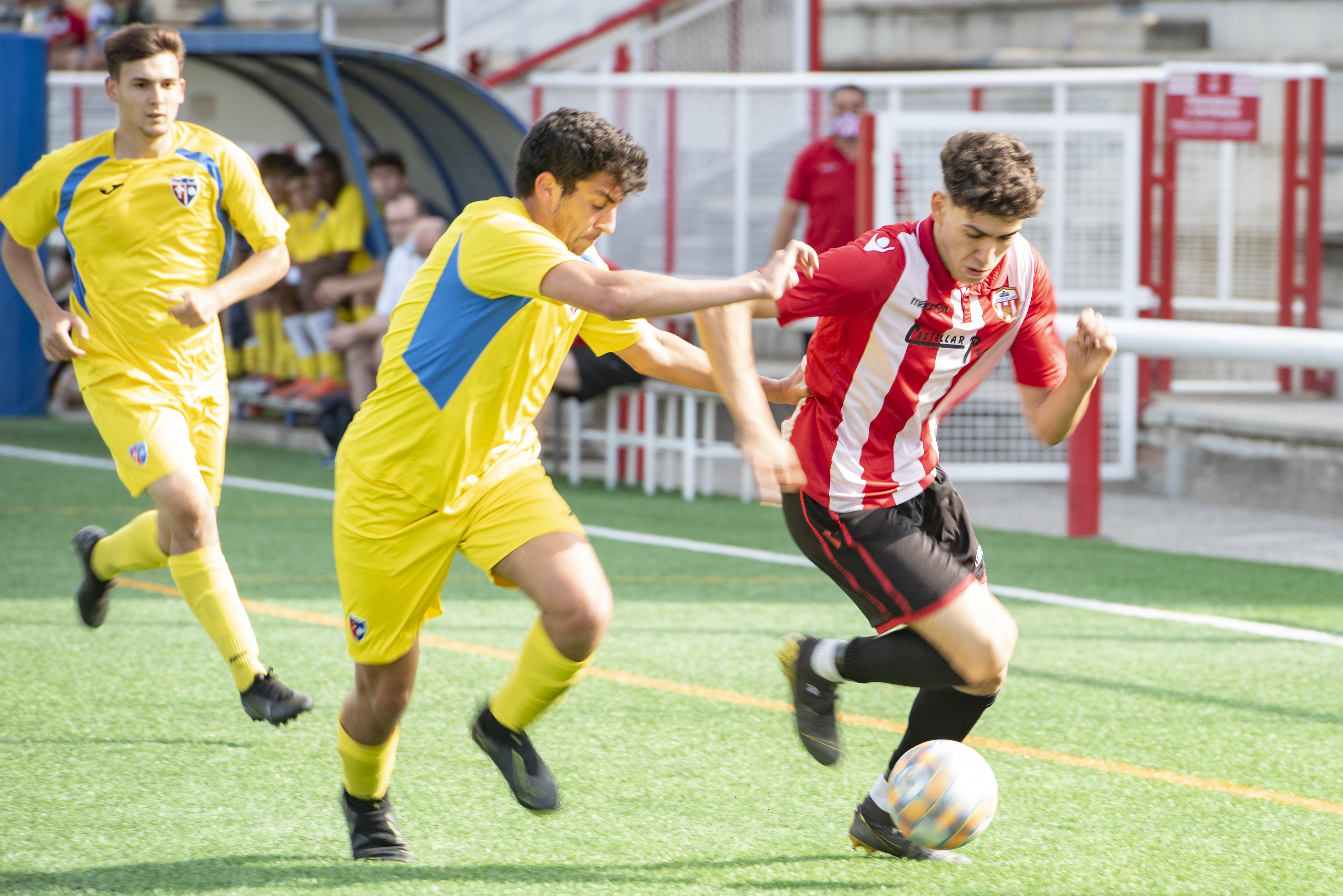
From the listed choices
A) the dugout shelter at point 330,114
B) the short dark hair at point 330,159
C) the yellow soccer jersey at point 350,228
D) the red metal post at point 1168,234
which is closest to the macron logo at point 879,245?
the red metal post at point 1168,234

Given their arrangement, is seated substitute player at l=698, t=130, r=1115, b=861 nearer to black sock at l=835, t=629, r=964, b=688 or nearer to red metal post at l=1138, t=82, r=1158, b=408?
black sock at l=835, t=629, r=964, b=688

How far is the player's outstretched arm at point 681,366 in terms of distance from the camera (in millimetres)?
4031

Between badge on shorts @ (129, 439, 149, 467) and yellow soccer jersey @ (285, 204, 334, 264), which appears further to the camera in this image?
yellow soccer jersey @ (285, 204, 334, 264)

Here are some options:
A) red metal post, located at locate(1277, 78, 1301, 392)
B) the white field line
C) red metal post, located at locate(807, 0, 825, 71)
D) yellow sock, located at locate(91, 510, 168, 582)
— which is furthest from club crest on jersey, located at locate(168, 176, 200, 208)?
red metal post, located at locate(807, 0, 825, 71)

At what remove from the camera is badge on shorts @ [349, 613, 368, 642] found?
12.1ft

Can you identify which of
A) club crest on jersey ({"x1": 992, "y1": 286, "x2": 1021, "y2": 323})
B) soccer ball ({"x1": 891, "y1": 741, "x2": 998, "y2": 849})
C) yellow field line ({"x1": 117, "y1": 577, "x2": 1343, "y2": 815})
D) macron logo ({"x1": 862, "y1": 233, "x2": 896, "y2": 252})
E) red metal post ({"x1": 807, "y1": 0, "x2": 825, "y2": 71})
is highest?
red metal post ({"x1": 807, "y1": 0, "x2": 825, "y2": 71})

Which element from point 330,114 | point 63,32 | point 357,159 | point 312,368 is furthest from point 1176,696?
point 63,32

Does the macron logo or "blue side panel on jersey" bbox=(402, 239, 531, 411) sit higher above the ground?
the macron logo

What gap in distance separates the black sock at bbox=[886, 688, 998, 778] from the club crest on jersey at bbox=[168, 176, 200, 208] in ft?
9.54

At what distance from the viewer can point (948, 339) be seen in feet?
12.9

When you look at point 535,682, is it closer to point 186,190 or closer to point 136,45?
point 186,190

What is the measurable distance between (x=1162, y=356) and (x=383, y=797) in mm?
5570

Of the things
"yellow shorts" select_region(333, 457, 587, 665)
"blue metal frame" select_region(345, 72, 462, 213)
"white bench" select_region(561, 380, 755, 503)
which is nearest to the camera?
"yellow shorts" select_region(333, 457, 587, 665)

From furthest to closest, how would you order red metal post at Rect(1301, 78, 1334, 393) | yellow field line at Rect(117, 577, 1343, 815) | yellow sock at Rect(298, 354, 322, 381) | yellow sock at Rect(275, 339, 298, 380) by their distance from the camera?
yellow sock at Rect(275, 339, 298, 380) < yellow sock at Rect(298, 354, 322, 381) < red metal post at Rect(1301, 78, 1334, 393) < yellow field line at Rect(117, 577, 1343, 815)
